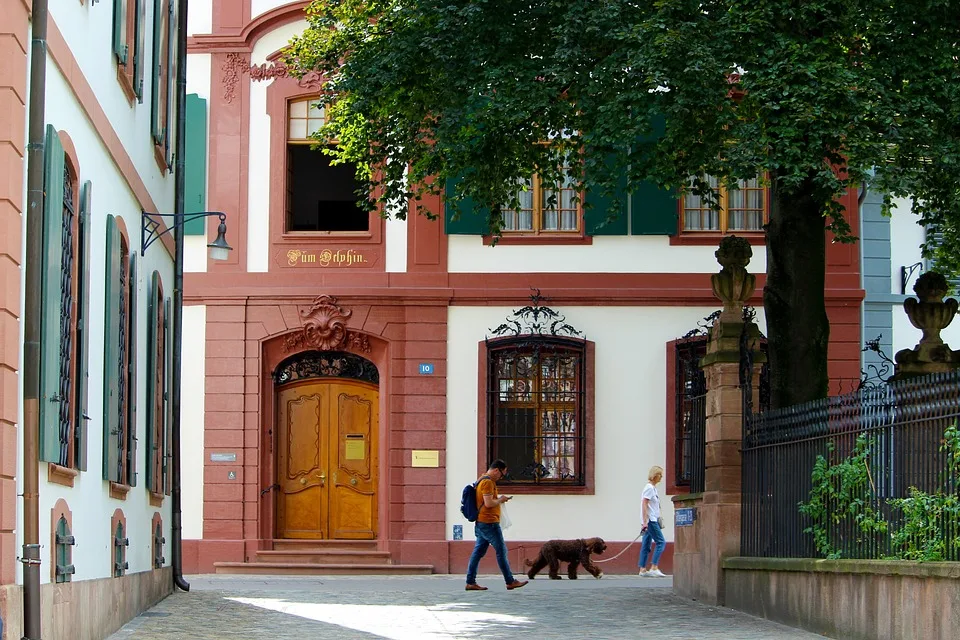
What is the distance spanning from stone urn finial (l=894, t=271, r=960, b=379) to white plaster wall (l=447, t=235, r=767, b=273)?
798 cm

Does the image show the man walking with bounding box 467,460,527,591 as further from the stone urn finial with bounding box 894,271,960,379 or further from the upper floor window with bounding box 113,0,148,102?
the upper floor window with bounding box 113,0,148,102

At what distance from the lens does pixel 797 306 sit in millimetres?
19203

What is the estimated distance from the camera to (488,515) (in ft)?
68.8

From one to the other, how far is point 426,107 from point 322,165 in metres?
8.38

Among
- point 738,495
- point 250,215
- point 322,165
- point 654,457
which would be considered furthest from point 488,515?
point 322,165

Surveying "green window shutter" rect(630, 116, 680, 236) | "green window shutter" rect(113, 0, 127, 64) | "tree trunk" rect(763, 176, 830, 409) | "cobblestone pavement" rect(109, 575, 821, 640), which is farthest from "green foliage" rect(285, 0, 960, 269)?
"green window shutter" rect(630, 116, 680, 236)

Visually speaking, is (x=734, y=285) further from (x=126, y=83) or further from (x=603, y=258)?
(x=603, y=258)

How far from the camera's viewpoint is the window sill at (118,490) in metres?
14.7

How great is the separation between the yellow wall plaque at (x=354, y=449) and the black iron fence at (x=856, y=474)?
34.9ft

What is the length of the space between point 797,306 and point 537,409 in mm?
7789

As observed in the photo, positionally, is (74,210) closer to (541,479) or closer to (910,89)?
(910,89)

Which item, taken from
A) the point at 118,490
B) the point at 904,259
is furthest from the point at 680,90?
the point at 904,259

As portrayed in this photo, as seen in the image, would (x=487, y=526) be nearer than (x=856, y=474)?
No

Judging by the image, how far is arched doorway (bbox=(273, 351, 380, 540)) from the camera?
88.0 feet
